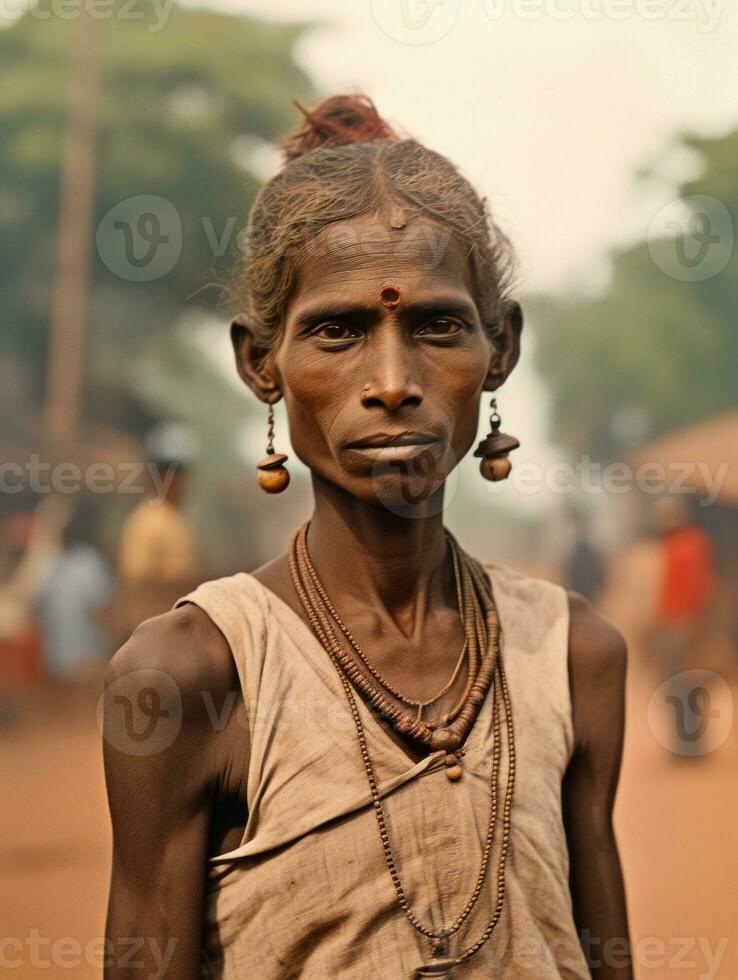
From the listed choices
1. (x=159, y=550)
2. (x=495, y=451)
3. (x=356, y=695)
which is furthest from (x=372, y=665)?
(x=159, y=550)

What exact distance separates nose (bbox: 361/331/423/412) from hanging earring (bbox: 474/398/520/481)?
0.29 m

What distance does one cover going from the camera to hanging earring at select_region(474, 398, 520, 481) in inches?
90.0

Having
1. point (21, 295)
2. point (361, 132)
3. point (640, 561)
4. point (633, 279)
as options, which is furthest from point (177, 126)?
point (361, 132)

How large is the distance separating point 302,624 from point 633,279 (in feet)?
44.2

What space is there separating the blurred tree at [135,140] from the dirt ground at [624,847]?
4.73m

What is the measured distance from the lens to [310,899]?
6.54 ft
